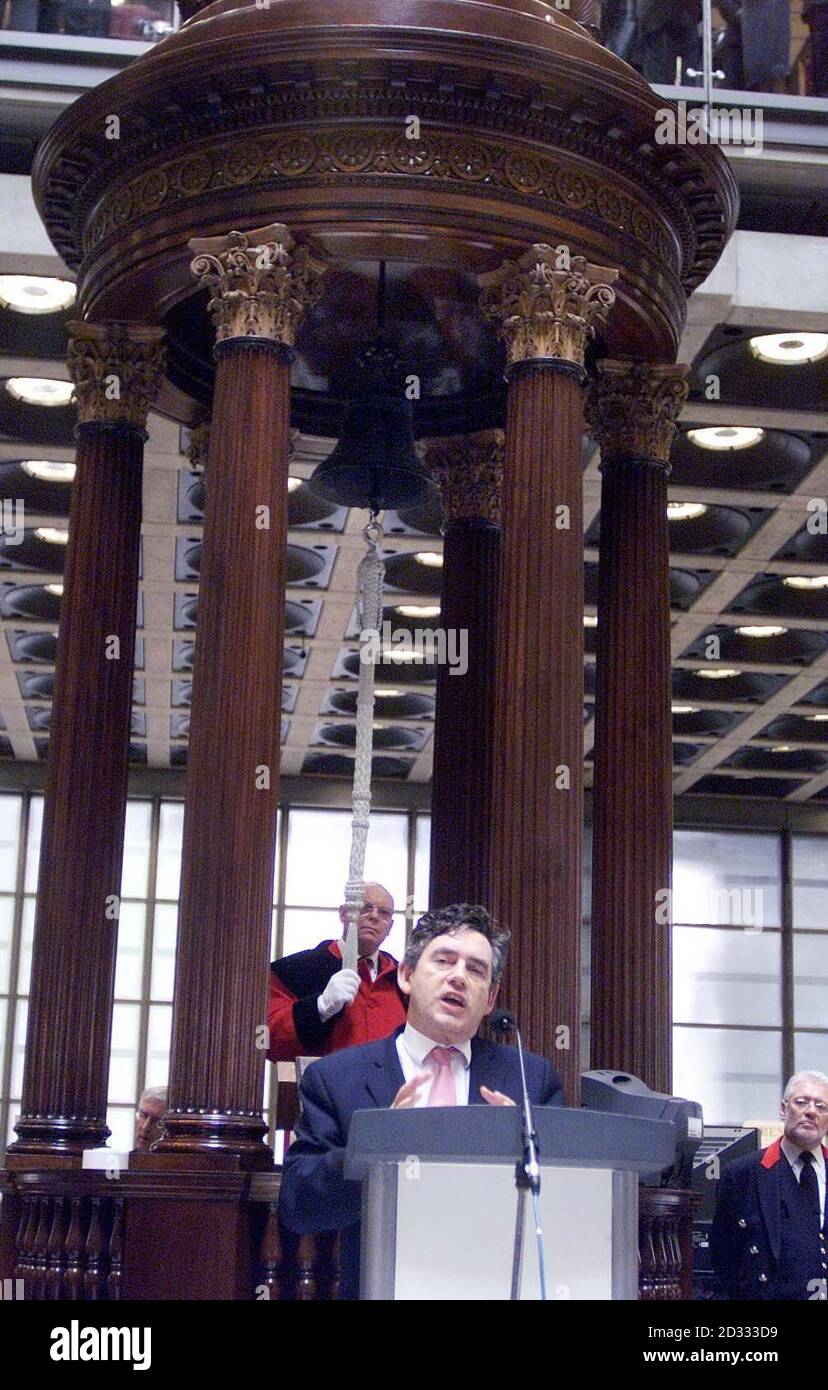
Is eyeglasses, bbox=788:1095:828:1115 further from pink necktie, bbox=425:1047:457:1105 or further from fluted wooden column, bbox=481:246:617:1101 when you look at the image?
pink necktie, bbox=425:1047:457:1105

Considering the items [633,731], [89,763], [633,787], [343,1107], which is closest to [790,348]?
[633,731]

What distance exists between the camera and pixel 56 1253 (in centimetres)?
867

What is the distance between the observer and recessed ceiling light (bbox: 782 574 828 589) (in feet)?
76.7

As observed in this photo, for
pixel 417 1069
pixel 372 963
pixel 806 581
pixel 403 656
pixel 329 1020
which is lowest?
pixel 417 1069

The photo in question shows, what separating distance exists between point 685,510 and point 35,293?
7.78 m

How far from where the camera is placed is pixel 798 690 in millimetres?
27547

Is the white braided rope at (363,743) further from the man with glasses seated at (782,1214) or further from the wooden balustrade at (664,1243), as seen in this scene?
the man with glasses seated at (782,1214)

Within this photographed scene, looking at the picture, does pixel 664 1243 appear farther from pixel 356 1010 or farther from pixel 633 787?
pixel 633 787

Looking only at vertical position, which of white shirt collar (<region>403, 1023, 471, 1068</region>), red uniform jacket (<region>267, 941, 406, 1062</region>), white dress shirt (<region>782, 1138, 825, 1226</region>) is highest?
red uniform jacket (<region>267, 941, 406, 1062</region>)

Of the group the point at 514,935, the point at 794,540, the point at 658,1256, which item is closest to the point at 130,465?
the point at 514,935

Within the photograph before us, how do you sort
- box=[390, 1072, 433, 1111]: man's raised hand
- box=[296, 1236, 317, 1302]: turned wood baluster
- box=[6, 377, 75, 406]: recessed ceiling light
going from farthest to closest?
box=[6, 377, 75, 406]: recessed ceiling light < box=[296, 1236, 317, 1302]: turned wood baluster < box=[390, 1072, 433, 1111]: man's raised hand

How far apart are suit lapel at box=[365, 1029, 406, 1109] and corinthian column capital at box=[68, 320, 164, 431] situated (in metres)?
5.67

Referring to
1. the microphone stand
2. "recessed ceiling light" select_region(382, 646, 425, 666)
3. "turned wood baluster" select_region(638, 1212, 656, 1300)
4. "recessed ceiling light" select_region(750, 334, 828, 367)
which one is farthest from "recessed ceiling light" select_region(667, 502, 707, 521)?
the microphone stand

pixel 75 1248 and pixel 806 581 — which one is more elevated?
pixel 806 581
